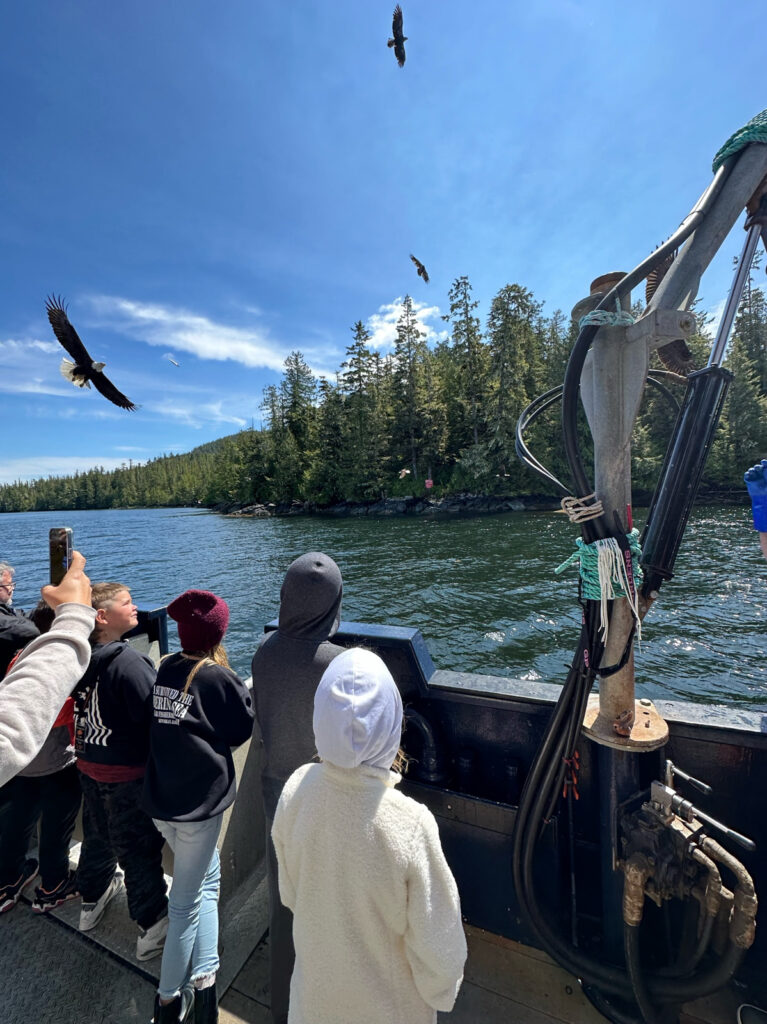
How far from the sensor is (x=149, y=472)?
128500 mm

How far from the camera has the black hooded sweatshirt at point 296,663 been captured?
1631 mm

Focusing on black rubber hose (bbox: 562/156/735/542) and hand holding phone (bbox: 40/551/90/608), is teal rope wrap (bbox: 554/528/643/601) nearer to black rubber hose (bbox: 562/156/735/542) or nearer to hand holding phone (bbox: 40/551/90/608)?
black rubber hose (bbox: 562/156/735/542)

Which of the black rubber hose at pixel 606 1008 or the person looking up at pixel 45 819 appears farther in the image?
the person looking up at pixel 45 819

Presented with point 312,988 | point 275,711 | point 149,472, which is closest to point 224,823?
point 275,711

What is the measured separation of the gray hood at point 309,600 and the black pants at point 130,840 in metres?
1.19

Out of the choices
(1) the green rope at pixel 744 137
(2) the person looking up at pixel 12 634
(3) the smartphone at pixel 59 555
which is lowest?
(2) the person looking up at pixel 12 634

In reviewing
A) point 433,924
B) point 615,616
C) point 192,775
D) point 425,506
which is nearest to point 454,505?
point 425,506

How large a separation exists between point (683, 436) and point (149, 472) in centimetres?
14540

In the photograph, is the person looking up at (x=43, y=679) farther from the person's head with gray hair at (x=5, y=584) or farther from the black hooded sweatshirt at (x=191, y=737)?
the person's head with gray hair at (x=5, y=584)

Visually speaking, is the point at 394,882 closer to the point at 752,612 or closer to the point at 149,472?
the point at 752,612

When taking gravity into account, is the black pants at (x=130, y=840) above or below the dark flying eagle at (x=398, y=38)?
below

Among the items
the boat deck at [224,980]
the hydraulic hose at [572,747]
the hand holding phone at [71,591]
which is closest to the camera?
the hand holding phone at [71,591]

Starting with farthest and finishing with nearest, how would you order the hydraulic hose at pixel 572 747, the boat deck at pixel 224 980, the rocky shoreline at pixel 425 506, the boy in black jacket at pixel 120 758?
1. the rocky shoreline at pixel 425 506
2. the boy in black jacket at pixel 120 758
3. the boat deck at pixel 224 980
4. the hydraulic hose at pixel 572 747

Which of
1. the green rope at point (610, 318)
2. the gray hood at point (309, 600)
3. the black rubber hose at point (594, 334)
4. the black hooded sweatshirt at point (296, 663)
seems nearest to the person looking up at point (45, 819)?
the black hooded sweatshirt at point (296, 663)
